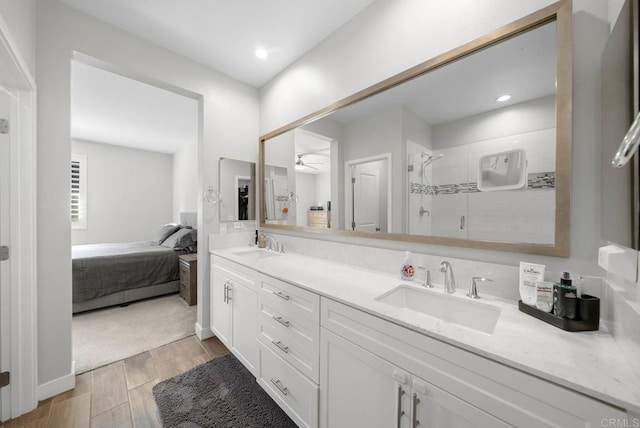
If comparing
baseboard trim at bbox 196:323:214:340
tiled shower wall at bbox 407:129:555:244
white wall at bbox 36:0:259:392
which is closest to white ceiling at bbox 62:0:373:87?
white wall at bbox 36:0:259:392

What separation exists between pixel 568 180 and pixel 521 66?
0.57 metres

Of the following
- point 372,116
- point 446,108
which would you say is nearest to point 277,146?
point 372,116

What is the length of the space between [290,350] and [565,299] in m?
1.28

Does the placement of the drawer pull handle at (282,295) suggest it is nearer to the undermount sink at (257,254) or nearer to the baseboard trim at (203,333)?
the undermount sink at (257,254)

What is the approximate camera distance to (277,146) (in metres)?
2.52

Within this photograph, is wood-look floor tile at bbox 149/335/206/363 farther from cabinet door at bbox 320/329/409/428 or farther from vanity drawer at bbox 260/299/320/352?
cabinet door at bbox 320/329/409/428

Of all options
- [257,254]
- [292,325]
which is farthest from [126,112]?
[292,325]

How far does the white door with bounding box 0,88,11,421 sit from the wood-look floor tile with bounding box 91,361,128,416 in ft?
1.35

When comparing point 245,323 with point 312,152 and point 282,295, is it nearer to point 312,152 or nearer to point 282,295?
point 282,295

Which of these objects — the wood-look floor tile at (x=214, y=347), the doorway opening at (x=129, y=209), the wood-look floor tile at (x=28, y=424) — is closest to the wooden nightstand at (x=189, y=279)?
the doorway opening at (x=129, y=209)

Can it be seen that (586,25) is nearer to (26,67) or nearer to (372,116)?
(372,116)

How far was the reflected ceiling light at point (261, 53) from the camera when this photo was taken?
2.16m

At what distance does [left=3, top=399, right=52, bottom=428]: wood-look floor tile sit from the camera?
56.5 inches

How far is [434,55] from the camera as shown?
4.44ft
